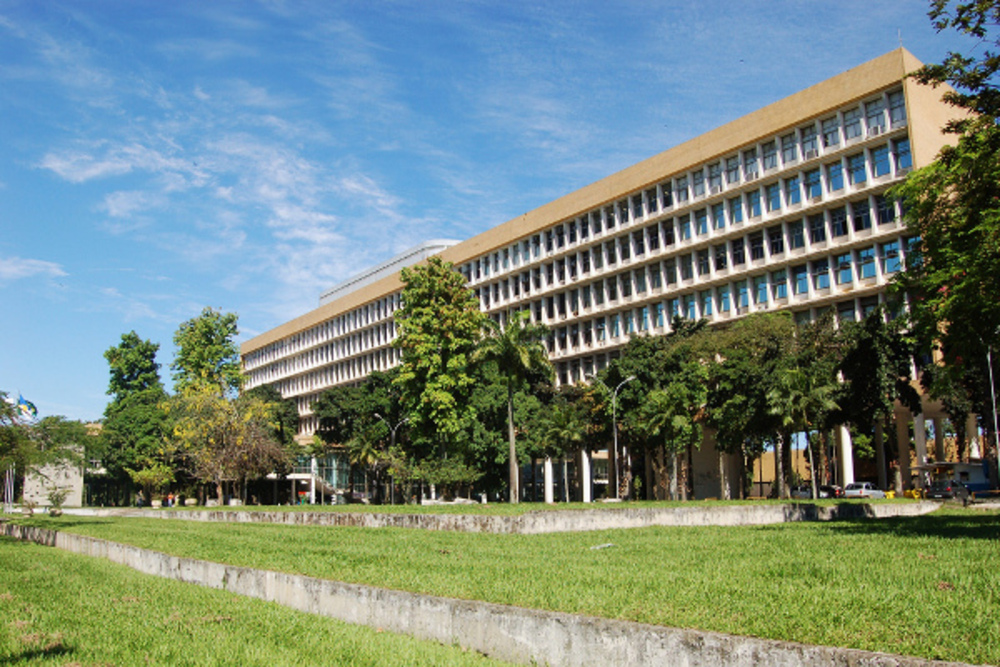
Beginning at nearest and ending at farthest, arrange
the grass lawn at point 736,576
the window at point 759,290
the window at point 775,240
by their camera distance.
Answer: the grass lawn at point 736,576
the window at point 775,240
the window at point 759,290

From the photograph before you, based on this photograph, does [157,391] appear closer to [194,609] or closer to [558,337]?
[558,337]

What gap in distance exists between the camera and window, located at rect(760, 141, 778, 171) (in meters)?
49.7

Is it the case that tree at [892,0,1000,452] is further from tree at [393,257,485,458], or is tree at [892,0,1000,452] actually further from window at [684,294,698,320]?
window at [684,294,698,320]

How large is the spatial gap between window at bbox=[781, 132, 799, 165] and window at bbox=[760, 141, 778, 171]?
1.59ft

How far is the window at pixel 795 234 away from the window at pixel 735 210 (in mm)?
3672

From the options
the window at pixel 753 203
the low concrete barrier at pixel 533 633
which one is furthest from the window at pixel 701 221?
the low concrete barrier at pixel 533 633

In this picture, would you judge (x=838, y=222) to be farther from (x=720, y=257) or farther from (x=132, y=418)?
(x=132, y=418)

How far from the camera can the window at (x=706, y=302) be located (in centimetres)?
5319

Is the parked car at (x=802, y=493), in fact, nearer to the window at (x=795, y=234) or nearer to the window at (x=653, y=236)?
the window at (x=795, y=234)

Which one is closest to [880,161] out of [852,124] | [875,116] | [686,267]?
[875,116]

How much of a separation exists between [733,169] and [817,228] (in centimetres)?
761

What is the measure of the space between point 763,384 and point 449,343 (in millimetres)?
18354

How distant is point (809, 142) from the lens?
4784 cm

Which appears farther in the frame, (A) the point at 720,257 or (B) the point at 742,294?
(A) the point at 720,257
